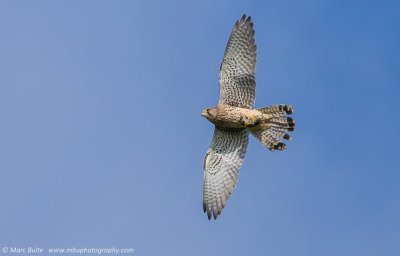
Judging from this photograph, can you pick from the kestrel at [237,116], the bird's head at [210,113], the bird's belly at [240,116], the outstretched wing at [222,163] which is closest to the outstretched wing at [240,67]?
the kestrel at [237,116]

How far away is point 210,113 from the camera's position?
32406 mm

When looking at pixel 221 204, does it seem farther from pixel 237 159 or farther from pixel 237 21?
pixel 237 21

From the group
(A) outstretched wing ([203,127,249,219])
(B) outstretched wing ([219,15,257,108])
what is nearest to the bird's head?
(B) outstretched wing ([219,15,257,108])

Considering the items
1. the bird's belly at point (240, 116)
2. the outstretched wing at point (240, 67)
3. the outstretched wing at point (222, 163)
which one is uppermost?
the outstretched wing at point (240, 67)

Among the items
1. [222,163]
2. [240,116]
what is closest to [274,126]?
[240,116]

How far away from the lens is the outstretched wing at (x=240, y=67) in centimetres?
3225

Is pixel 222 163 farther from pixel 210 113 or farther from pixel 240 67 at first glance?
pixel 240 67

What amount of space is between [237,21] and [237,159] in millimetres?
3304

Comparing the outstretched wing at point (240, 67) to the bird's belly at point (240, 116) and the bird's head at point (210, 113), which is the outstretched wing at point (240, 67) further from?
the bird's head at point (210, 113)

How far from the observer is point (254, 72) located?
32.2 meters

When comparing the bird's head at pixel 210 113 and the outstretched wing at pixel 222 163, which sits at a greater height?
the bird's head at pixel 210 113

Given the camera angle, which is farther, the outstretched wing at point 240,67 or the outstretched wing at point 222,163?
the outstretched wing at point 222,163

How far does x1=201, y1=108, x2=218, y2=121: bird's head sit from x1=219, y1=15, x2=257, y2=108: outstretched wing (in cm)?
38

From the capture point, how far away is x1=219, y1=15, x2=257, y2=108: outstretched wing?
106 feet
